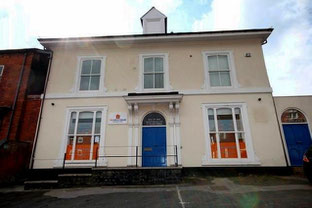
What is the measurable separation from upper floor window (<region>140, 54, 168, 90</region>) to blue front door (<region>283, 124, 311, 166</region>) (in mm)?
6510

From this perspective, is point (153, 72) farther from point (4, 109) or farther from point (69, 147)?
point (4, 109)

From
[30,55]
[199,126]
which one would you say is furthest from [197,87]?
[30,55]

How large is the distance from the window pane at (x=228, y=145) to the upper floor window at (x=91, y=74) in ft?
22.4

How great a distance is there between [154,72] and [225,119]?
14.5 feet

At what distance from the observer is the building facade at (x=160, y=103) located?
7.57m

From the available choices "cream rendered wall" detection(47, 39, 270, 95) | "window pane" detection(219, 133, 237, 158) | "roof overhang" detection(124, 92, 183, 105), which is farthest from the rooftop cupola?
"window pane" detection(219, 133, 237, 158)

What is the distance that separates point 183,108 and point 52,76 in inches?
293

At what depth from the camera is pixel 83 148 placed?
310 inches

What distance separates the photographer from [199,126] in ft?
25.7

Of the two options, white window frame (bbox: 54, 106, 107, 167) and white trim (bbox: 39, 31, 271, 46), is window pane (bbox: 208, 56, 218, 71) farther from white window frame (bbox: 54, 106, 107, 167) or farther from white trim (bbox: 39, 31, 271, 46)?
white window frame (bbox: 54, 106, 107, 167)

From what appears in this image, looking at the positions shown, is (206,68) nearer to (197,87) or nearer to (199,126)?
(197,87)

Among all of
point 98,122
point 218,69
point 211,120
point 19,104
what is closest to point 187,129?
point 211,120

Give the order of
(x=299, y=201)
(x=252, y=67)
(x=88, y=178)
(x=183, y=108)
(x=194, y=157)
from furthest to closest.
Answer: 1. (x=252, y=67)
2. (x=183, y=108)
3. (x=194, y=157)
4. (x=88, y=178)
5. (x=299, y=201)

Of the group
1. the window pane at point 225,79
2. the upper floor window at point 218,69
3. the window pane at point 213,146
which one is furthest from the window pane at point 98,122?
the window pane at point 225,79
